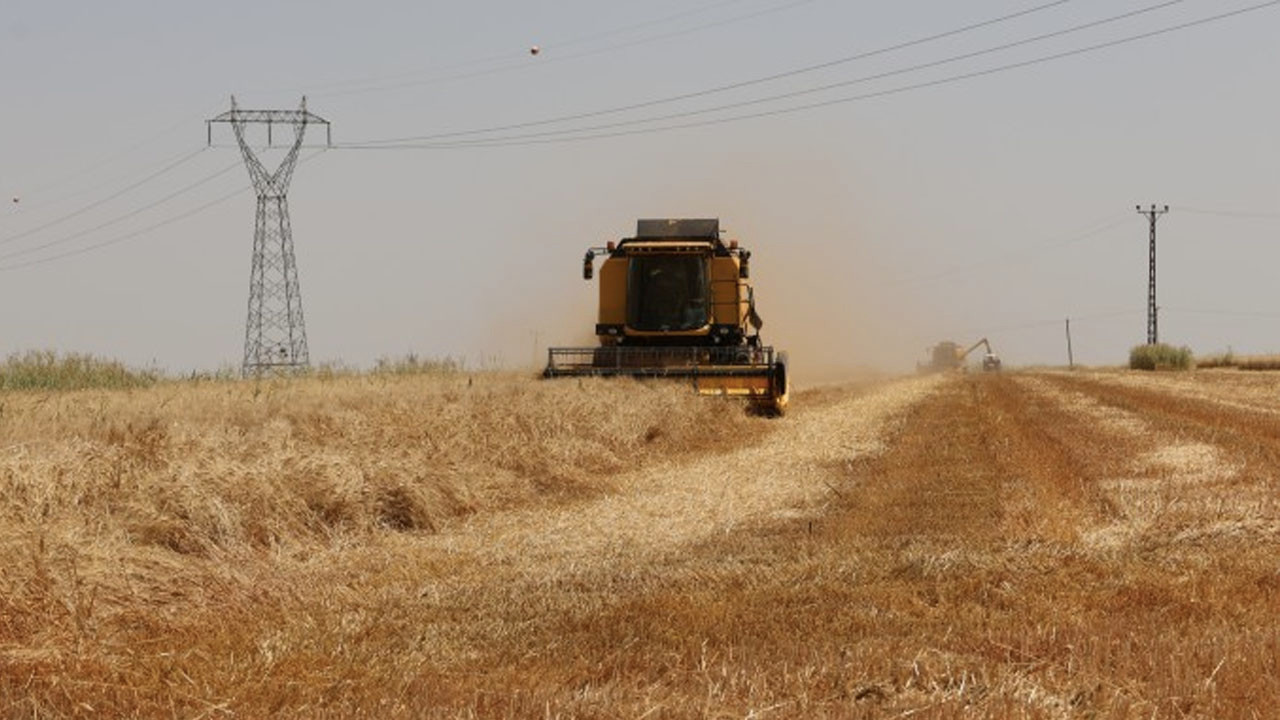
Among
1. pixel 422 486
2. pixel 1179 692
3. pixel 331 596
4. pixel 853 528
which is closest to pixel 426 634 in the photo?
pixel 331 596

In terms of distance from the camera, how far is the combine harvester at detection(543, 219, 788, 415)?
29.6 metres

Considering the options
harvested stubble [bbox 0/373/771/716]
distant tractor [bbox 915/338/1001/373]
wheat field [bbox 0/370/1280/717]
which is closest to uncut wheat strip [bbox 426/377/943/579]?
wheat field [bbox 0/370/1280/717]

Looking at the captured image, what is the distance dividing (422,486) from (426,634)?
6.15 m

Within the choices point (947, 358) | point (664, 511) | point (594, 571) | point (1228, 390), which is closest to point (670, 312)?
point (664, 511)

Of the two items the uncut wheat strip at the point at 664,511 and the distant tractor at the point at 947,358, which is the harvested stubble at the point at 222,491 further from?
the distant tractor at the point at 947,358

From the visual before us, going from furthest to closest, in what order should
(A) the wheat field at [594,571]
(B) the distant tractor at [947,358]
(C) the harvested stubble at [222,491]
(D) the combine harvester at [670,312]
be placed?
1. (B) the distant tractor at [947,358]
2. (D) the combine harvester at [670,312]
3. (C) the harvested stubble at [222,491]
4. (A) the wheat field at [594,571]

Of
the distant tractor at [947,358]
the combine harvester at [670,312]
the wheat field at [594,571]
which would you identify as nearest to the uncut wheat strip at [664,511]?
the wheat field at [594,571]

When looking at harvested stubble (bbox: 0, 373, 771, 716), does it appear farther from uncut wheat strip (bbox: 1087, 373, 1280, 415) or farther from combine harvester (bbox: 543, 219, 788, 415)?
uncut wheat strip (bbox: 1087, 373, 1280, 415)

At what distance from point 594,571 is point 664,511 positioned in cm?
447

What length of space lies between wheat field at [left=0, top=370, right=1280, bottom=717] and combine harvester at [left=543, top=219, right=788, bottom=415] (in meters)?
9.00

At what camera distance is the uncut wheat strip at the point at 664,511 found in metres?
11.9

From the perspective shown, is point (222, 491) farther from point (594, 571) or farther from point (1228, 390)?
point (1228, 390)

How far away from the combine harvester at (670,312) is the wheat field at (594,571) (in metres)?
9.00

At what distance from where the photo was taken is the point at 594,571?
10234 millimetres
